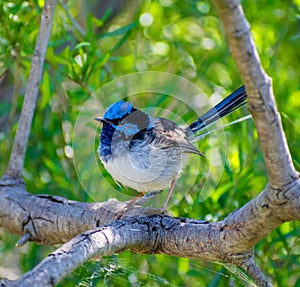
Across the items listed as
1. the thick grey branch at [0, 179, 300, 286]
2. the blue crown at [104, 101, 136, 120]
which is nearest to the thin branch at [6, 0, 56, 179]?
the thick grey branch at [0, 179, 300, 286]

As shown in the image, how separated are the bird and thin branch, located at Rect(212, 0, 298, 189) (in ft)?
4.09

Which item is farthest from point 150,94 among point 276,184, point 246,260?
point 276,184

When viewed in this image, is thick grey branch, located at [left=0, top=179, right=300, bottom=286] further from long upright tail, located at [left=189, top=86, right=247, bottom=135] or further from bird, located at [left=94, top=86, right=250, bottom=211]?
long upright tail, located at [left=189, top=86, right=247, bottom=135]

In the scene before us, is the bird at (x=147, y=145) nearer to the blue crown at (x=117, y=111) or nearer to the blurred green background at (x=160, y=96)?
the blue crown at (x=117, y=111)

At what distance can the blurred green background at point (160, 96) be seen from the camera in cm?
328

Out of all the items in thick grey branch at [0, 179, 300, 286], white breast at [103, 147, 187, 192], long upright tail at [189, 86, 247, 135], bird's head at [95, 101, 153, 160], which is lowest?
thick grey branch at [0, 179, 300, 286]

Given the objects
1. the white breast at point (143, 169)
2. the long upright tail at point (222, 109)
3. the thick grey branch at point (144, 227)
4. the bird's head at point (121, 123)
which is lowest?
the thick grey branch at point (144, 227)

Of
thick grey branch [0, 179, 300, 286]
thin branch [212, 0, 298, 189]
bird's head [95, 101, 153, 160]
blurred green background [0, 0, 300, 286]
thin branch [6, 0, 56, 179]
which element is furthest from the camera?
blurred green background [0, 0, 300, 286]

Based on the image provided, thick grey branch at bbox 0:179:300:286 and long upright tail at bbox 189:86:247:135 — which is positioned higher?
long upright tail at bbox 189:86:247:135

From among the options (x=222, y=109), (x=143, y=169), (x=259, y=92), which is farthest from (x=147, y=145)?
(x=259, y=92)

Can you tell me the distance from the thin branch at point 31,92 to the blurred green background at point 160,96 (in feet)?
0.84

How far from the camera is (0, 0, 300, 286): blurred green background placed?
3.28m

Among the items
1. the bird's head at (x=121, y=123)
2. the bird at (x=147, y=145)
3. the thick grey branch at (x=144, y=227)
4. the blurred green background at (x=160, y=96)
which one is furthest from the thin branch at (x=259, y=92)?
the bird's head at (x=121, y=123)

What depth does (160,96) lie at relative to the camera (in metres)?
3.46
